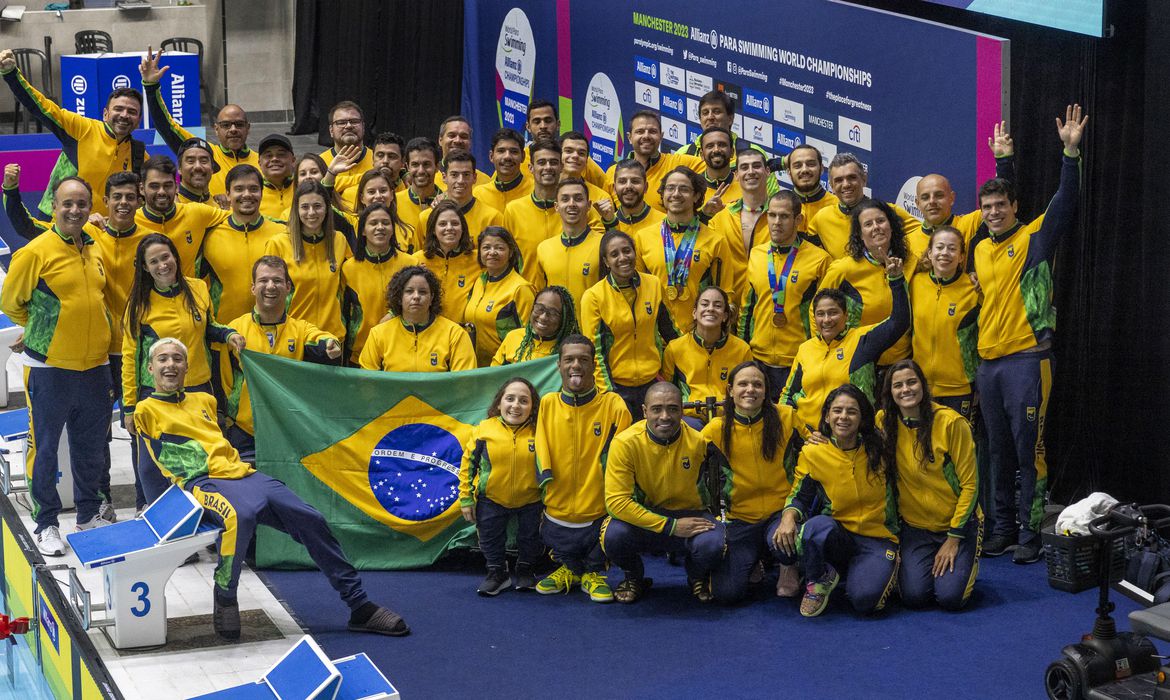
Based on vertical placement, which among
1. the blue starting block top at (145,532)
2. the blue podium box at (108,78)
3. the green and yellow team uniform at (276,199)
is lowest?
the blue starting block top at (145,532)

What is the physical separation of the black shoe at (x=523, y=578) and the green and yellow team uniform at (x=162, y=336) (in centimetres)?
177

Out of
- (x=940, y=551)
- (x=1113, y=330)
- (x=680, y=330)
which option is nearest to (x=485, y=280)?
(x=680, y=330)

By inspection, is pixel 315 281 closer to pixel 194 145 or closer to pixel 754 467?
pixel 194 145

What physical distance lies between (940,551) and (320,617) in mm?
2782

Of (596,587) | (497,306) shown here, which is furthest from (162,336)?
(596,587)

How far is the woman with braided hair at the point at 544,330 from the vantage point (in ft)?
24.8

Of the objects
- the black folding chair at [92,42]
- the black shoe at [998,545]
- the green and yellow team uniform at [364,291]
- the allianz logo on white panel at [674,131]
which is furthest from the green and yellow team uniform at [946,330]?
the black folding chair at [92,42]

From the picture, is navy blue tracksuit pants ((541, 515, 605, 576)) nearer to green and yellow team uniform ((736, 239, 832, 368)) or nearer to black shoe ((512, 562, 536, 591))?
black shoe ((512, 562, 536, 591))

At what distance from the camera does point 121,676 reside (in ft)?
20.6

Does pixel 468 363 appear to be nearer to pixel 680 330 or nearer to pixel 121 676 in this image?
pixel 680 330

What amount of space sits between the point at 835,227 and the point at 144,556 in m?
3.78

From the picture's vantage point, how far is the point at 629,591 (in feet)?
23.6

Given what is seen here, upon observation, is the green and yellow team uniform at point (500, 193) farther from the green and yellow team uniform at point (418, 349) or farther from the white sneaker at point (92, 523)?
the white sneaker at point (92, 523)

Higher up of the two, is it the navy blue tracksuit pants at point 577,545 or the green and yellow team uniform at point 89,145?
the green and yellow team uniform at point 89,145
